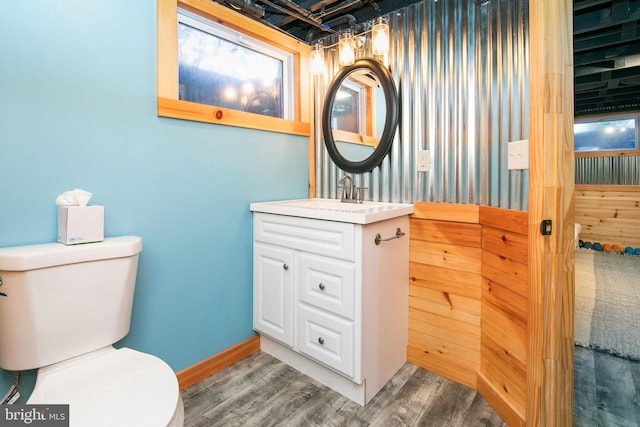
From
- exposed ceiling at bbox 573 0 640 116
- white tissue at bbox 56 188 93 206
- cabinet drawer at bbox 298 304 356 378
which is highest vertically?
exposed ceiling at bbox 573 0 640 116

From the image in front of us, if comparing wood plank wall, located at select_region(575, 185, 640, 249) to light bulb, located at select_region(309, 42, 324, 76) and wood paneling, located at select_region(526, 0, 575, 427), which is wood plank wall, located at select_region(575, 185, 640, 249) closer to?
wood paneling, located at select_region(526, 0, 575, 427)

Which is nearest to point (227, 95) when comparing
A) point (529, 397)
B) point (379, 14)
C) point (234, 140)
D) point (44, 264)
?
point (234, 140)

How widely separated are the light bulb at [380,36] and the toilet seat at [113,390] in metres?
1.89

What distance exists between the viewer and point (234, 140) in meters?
1.85

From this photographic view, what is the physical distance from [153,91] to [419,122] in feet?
4.49

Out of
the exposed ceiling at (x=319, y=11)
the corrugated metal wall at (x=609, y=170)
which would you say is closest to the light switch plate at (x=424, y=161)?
the exposed ceiling at (x=319, y=11)

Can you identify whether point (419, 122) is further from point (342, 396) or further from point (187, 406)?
point (187, 406)

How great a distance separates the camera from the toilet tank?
104cm

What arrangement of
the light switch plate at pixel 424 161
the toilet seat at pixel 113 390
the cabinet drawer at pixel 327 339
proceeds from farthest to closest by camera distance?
the light switch plate at pixel 424 161 < the cabinet drawer at pixel 327 339 < the toilet seat at pixel 113 390

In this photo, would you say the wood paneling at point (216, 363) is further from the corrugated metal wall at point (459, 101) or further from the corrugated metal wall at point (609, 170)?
the corrugated metal wall at point (609, 170)

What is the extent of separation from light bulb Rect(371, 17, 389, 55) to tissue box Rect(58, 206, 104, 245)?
1.65 m

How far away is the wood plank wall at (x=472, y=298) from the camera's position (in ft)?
4.43

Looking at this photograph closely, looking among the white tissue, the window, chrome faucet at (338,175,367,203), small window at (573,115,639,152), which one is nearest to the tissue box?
the white tissue

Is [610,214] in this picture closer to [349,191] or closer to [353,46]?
[349,191]
